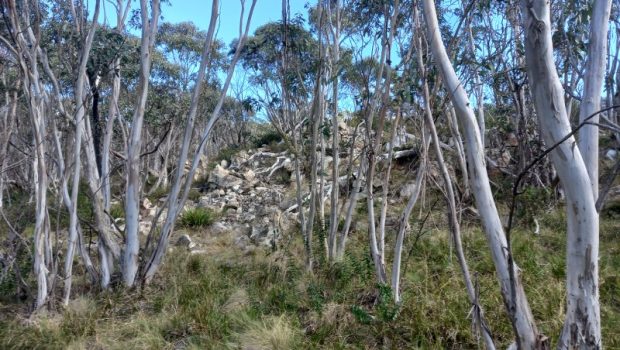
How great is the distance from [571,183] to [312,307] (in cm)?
320

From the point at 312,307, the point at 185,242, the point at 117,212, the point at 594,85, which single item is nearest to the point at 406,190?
the point at 185,242

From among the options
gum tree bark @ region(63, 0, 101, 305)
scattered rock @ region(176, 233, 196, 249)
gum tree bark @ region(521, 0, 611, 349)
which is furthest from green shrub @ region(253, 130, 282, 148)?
gum tree bark @ region(521, 0, 611, 349)

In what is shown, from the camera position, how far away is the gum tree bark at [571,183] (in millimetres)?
2107

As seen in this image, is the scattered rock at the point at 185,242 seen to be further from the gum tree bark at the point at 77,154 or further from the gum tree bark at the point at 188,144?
the gum tree bark at the point at 77,154

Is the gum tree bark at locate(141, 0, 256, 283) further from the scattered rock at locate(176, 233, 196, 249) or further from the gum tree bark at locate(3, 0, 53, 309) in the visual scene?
the scattered rock at locate(176, 233, 196, 249)

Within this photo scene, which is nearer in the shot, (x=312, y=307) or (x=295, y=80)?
(x=312, y=307)

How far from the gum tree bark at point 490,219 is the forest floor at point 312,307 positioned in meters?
1.55

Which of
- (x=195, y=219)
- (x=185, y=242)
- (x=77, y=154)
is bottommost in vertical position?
(x=185, y=242)

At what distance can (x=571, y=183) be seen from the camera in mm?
2139

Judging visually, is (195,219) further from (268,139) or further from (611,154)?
(611,154)

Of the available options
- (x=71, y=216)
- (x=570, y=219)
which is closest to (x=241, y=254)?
(x=71, y=216)

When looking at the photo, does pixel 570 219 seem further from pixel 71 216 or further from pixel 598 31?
pixel 71 216

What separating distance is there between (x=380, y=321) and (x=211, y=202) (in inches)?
309

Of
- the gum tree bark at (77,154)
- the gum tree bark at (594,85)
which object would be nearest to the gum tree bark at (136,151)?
the gum tree bark at (77,154)
